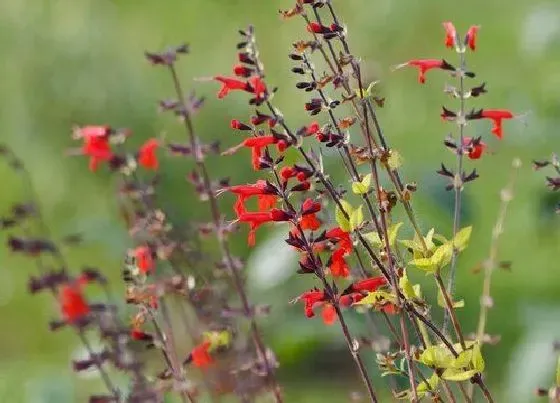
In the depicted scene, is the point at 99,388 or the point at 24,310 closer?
the point at 99,388

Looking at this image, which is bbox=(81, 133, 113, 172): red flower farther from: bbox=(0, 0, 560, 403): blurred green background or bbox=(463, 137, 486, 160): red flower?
bbox=(0, 0, 560, 403): blurred green background

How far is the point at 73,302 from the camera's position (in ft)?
4.82

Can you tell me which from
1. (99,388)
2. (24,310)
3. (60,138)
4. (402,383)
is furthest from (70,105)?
(402,383)

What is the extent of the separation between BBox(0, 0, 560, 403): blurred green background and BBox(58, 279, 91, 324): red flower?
1442 mm

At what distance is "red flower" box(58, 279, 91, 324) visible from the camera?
4.77 feet

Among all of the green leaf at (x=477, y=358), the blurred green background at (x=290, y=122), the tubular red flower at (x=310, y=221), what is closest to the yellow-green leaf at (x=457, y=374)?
the green leaf at (x=477, y=358)

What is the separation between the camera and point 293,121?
17.9ft

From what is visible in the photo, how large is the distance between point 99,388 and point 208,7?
4473 mm

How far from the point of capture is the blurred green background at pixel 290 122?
384 centimetres

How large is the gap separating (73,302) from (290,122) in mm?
3950

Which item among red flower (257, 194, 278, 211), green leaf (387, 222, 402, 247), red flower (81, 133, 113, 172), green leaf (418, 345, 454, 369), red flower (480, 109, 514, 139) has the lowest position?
green leaf (418, 345, 454, 369)

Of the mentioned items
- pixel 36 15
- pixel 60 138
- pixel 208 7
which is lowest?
pixel 60 138

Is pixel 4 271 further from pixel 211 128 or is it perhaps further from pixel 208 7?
pixel 208 7

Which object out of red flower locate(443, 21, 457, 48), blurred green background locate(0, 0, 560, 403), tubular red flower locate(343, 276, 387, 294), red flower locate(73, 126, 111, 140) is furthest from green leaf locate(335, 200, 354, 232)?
blurred green background locate(0, 0, 560, 403)
